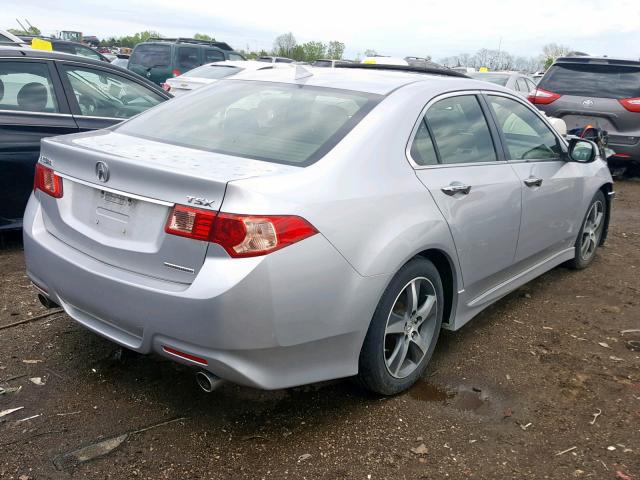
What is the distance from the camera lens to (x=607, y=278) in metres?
5.27

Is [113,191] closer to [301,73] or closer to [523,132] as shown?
[301,73]

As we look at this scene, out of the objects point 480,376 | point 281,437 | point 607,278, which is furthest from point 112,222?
point 607,278

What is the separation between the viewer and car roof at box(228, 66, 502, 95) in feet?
11.1

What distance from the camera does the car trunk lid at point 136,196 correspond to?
252 cm

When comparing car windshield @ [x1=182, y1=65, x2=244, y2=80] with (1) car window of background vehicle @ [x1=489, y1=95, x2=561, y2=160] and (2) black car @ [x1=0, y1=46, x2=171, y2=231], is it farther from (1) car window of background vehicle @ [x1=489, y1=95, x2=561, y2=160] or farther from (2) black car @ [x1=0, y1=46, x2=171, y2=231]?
(1) car window of background vehicle @ [x1=489, y1=95, x2=561, y2=160]

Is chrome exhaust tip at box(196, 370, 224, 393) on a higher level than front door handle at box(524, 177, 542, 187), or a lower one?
lower

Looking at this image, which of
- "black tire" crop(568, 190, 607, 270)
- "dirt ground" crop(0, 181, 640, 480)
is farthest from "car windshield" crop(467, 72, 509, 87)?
"dirt ground" crop(0, 181, 640, 480)

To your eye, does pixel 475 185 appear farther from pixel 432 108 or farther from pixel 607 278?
pixel 607 278

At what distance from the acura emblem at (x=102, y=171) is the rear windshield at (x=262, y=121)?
42 cm

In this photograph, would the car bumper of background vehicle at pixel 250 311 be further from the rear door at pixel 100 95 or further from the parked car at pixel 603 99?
the parked car at pixel 603 99

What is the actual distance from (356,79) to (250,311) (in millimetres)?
1676

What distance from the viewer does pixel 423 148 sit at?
10.7 ft

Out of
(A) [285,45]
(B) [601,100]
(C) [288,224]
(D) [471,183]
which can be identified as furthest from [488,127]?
(A) [285,45]

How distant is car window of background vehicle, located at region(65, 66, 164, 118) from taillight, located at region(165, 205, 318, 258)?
135 inches
